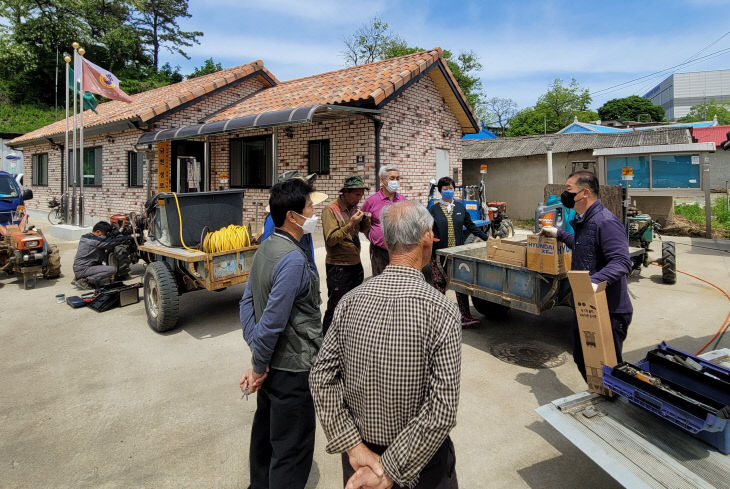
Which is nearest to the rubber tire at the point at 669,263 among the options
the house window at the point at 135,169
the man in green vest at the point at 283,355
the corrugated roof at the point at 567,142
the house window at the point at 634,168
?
the house window at the point at 634,168

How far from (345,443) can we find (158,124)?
14.5 metres

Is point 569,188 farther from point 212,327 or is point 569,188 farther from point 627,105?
point 627,105

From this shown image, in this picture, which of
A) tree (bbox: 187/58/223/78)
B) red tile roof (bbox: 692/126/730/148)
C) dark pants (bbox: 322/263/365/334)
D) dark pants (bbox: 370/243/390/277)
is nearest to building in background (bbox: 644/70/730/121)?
red tile roof (bbox: 692/126/730/148)

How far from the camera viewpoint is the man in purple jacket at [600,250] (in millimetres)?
3174

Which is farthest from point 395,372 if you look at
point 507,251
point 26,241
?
point 26,241

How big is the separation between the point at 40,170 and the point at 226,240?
20.6m

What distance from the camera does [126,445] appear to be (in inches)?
130

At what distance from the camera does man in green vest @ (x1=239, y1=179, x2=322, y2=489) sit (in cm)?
224

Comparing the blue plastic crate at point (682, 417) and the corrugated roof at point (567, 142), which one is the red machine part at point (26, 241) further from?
the corrugated roof at point (567, 142)

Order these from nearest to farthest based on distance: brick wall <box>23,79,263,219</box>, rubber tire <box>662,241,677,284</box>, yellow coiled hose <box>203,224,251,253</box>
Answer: yellow coiled hose <box>203,224,251,253</box> < rubber tire <box>662,241,677,284</box> < brick wall <box>23,79,263,219</box>

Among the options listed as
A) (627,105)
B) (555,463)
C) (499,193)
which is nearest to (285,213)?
(555,463)

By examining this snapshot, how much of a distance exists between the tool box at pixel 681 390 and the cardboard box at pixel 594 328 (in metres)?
0.16

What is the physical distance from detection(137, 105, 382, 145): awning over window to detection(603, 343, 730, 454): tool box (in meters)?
6.96

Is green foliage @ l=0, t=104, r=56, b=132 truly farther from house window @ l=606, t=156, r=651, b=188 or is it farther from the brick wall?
house window @ l=606, t=156, r=651, b=188
